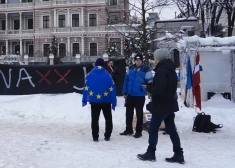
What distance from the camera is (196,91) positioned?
8.66m

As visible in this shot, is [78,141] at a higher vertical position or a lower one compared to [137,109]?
lower

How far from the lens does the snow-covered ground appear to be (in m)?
5.53

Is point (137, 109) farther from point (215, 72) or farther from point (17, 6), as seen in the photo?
point (17, 6)

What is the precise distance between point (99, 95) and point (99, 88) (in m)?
0.15

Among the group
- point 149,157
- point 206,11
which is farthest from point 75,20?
point 149,157

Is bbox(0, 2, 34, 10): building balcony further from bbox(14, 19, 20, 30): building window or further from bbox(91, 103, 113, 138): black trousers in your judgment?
bbox(91, 103, 113, 138): black trousers

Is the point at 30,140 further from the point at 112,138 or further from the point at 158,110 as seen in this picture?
the point at 158,110

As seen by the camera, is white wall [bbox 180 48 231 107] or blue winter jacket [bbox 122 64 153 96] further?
white wall [bbox 180 48 231 107]

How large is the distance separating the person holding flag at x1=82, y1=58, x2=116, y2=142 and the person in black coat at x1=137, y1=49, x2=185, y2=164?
1609 mm

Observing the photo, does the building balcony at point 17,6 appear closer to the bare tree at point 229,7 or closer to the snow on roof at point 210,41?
the bare tree at point 229,7

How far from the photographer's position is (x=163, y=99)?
5484 millimetres

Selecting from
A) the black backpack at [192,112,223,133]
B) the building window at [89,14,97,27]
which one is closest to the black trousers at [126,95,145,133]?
the black backpack at [192,112,223,133]

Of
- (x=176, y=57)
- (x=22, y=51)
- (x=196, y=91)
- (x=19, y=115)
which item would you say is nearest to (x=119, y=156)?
(x=196, y=91)

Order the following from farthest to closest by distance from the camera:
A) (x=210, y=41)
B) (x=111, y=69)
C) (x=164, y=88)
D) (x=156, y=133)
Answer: (x=210, y=41) → (x=111, y=69) → (x=156, y=133) → (x=164, y=88)
